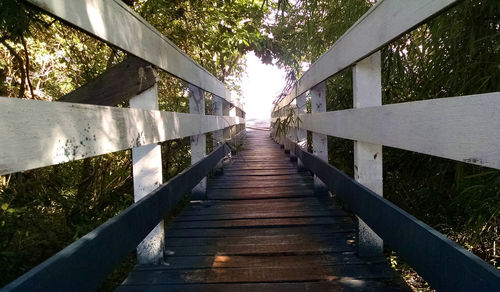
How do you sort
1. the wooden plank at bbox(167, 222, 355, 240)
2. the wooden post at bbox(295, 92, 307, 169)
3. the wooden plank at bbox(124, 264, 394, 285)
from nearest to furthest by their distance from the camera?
the wooden plank at bbox(124, 264, 394, 285)
the wooden plank at bbox(167, 222, 355, 240)
the wooden post at bbox(295, 92, 307, 169)

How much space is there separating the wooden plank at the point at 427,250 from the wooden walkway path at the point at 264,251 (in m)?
0.33

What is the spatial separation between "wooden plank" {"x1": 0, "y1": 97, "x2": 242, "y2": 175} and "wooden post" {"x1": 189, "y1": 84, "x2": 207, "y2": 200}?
58.9 inches

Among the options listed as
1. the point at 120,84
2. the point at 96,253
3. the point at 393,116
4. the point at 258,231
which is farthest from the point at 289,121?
the point at 96,253

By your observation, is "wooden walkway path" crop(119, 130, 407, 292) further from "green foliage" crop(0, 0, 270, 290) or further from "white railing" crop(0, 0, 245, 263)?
"green foliage" crop(0, 0, 270, 290)

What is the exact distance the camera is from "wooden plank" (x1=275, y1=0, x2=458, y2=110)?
3.89 feet

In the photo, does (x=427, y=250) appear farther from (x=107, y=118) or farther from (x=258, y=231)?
(x=258, y=231)

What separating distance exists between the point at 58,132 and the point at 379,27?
128 cm

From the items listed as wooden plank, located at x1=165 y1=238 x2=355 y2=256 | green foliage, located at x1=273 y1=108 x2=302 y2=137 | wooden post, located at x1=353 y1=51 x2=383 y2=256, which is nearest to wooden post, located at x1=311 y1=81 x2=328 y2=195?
green foliage, located at x1=273 y1=108 x2=302 y2=137

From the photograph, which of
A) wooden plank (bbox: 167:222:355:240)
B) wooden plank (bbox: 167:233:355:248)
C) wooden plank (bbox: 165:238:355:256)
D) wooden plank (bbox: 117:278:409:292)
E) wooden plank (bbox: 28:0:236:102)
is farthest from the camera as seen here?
wooden plank (bbox: 167:222:355:240)

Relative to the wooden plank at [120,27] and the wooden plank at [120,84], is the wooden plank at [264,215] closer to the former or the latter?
the wooden plank at [120,27]

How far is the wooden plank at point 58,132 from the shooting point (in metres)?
0.87

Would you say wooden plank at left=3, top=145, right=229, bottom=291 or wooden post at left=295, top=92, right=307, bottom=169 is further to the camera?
wooden post at left=295, top=92, right=307, bottom=169

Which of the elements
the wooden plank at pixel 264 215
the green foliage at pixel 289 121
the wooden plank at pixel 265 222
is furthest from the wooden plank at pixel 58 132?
the green foliage at pixel 289 121

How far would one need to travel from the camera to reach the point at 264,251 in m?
2.20
